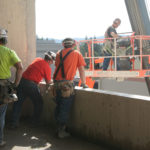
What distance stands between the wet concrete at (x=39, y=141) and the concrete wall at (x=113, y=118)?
203 mm

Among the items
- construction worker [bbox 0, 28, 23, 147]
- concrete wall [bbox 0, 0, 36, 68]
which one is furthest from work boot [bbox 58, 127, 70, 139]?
concrete wall [bbox 0, 0, 36, 68]

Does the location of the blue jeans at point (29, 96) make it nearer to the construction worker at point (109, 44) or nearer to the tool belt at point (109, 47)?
the construction worker at point (109, 44)

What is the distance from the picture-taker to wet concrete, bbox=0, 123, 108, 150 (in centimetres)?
364

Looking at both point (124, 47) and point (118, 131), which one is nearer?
point (118, 131)

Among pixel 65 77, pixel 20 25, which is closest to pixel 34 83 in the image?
pixel 65 77

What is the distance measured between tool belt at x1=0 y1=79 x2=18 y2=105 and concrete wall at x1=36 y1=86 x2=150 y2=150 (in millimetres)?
1144

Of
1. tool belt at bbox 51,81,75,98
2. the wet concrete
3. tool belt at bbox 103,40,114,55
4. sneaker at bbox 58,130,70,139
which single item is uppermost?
tool belt at bbox 103,40,114,55

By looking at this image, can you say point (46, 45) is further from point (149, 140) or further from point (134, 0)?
point (149, 140)

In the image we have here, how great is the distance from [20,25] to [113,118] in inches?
115

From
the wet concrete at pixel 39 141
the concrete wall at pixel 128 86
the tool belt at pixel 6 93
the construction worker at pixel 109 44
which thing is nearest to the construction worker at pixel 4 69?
the tool belt at pixel 6 93

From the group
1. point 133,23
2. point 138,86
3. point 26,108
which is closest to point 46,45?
point 138,86

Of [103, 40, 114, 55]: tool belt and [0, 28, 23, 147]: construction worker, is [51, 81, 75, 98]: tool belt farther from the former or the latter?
[103, 40, 114, 55]: tool belt

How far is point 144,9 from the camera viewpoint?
10633mm

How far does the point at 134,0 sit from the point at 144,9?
62cm
